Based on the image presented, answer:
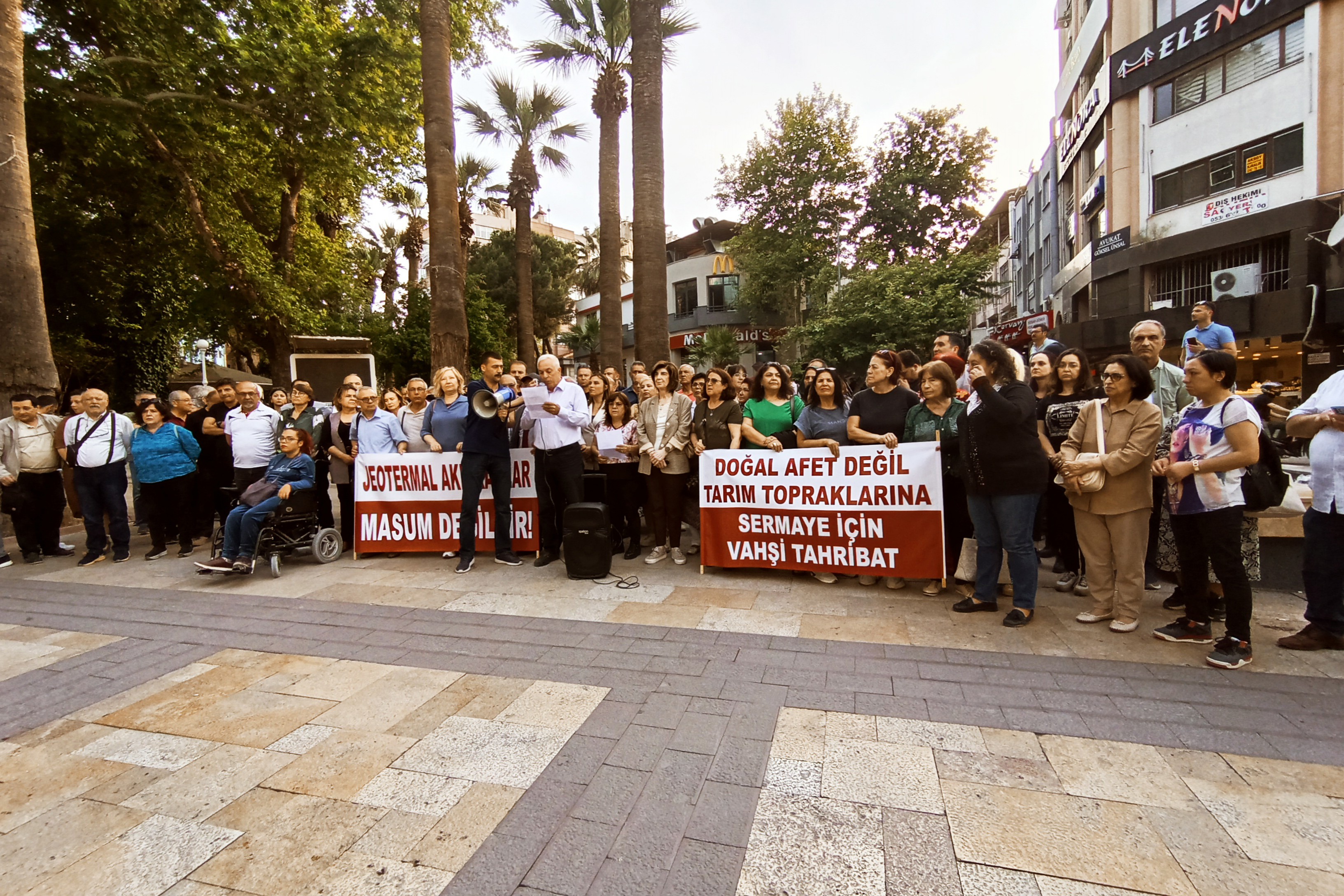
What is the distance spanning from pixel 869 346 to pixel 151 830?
2511 cm

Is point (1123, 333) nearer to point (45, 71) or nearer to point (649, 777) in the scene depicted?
point (649, 777)

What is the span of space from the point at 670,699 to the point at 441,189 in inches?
343

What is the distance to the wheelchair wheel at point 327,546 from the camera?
688 centimetres

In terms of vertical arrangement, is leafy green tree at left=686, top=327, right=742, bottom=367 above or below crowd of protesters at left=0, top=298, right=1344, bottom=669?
above

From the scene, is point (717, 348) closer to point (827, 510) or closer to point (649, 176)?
point (649, 176)

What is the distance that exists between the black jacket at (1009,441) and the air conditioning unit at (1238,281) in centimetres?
1996

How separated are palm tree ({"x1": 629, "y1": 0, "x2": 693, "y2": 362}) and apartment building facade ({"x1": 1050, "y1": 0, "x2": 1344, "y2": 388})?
15729 mm

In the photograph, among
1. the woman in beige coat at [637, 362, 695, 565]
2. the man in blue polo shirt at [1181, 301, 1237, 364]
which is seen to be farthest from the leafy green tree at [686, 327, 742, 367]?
the woman in beige coat at [637, 362, 695, 565]

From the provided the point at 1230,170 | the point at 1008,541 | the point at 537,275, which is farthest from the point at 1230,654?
the point at 537,275

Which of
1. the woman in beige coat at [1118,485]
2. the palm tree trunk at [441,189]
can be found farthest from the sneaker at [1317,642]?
the palm tree trunk at [441,189]

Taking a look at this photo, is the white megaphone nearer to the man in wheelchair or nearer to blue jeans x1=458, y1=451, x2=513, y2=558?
blue jeans x1=458, y1=451, x2=513, y2=558

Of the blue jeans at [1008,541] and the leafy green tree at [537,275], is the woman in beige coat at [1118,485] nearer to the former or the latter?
the blue jeans at [1008,541]

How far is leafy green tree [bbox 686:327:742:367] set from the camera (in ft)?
113

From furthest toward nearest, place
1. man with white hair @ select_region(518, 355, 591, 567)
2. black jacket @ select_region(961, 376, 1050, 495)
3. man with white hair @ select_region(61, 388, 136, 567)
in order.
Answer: man with white hair @ select_region(61, 388, 136, 567)
man with white hair @ select_region(518, 355, 591, 567)
black jacket @ select_region(961, 376, 1050, 495)
